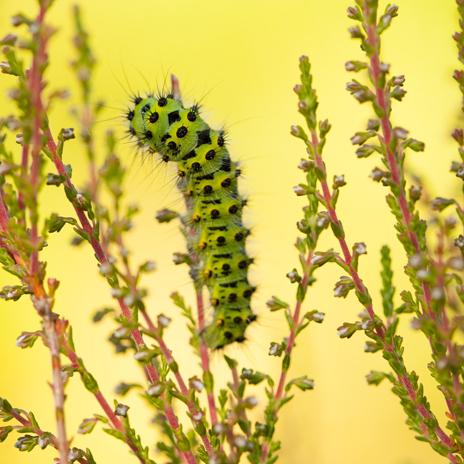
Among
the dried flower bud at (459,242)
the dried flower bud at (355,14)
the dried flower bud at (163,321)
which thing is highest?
the dried flower bud at (355,14)

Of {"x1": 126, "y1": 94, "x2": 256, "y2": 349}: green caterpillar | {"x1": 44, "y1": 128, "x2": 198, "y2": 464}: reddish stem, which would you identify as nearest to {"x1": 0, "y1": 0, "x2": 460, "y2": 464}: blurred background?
{"x1": 126, "y1": 94, "x2": 256, "y2": 349}: green caterpillar

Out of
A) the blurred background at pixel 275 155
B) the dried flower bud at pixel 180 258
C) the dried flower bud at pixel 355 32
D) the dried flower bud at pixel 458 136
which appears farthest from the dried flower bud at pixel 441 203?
the blurred background at pixel 275 155

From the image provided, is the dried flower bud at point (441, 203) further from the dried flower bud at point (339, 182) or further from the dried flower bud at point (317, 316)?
the dried flower bud at point (317, 316)

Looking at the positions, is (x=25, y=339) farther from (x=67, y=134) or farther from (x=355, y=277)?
(x=355, y=277)

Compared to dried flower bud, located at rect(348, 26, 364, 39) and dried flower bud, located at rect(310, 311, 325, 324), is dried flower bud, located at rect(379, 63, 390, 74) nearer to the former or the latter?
dried flower bud, located at rect(348, 26, 364, 39)

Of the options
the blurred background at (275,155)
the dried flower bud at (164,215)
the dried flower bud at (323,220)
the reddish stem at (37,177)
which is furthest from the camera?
the blurred background at (275,155)
